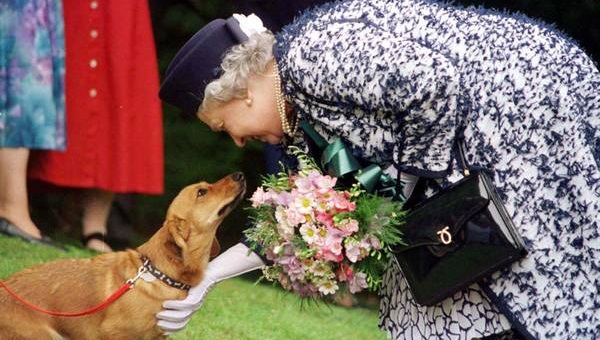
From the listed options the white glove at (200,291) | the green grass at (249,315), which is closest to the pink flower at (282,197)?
the white glove at (200,291)

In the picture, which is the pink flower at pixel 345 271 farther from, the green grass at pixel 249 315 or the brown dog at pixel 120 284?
the green grass at pixel 249 315

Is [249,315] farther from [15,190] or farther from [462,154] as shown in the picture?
[462,154]

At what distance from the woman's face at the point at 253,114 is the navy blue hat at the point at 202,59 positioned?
0.07 metres

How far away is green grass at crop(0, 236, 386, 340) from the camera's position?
3.97 m

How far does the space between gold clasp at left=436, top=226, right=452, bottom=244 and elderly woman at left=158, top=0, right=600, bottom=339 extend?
12 cm

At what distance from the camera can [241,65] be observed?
265 cm

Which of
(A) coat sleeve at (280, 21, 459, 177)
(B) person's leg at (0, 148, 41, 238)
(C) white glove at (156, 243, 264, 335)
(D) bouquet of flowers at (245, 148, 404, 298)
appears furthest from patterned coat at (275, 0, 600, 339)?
(B) person's leg at (0, 148, 41, 238)

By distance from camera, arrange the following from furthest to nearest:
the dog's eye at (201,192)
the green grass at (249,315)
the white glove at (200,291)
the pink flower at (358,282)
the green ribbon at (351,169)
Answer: the green grass at (249,315), the dog's eye at (201,192), the white glove at (200,291), the pink flower at (358,282), the green ribbon at (351,169)

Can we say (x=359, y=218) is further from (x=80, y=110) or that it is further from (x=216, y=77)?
(x=80, y=110)

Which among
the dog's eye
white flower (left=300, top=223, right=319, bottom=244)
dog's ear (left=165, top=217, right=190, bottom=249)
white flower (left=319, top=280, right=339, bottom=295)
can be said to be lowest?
dog's ear (left=165, top=217, right=190, bottom=249)

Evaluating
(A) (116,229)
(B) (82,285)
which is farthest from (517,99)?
(A) (116,229)

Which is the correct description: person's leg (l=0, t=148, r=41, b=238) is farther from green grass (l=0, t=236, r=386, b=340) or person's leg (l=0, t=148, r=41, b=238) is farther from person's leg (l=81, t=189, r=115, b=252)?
person's leg (l=81, t=189, r=115, b=252)

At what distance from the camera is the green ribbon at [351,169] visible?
102 inches

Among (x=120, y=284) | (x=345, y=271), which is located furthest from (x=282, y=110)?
(x=120, y=284)
